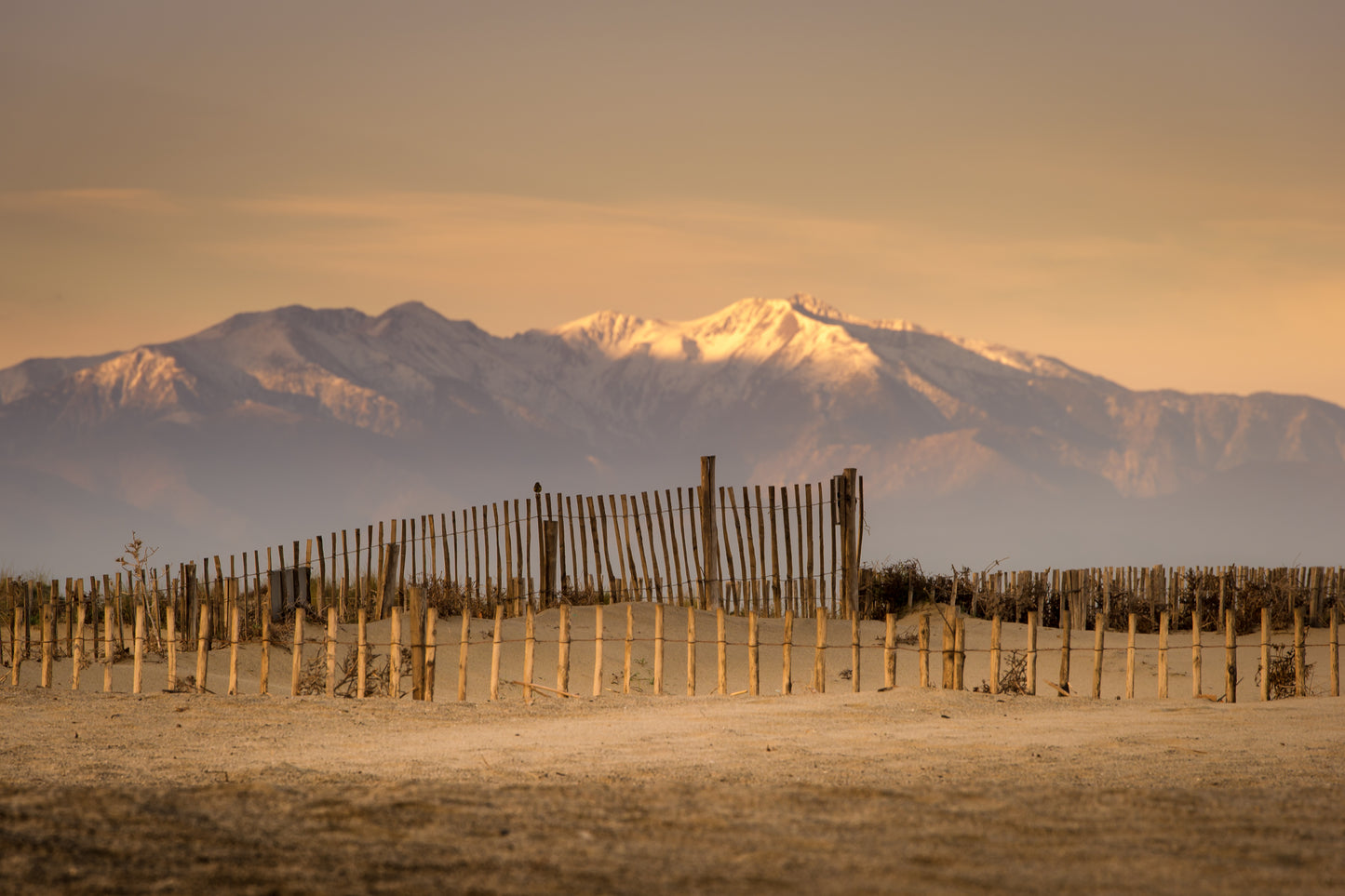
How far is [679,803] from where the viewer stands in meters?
5.27

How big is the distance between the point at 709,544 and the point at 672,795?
10.2 meters

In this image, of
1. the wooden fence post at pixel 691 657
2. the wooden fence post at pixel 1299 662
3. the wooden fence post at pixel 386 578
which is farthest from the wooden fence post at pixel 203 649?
the wooden fence post at pixel 1299 662

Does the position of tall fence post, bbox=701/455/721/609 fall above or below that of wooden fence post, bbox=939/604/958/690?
above

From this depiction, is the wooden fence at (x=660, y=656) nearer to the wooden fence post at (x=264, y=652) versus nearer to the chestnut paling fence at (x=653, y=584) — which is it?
the wooden fence post at (x=264, y=652)

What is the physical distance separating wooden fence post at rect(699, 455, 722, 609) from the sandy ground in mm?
5880

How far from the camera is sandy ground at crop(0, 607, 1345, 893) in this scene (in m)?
4.14

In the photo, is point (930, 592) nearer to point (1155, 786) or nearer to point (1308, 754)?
point (1308, 754)

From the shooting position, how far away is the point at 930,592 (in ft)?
57.7

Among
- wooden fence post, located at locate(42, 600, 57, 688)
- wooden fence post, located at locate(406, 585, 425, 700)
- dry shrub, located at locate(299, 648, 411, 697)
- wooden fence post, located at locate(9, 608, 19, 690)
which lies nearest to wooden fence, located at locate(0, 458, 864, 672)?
dry shrub, located at locate(299, 648, 411, 697)

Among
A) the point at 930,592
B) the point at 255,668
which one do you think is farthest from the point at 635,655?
the point at 930,592

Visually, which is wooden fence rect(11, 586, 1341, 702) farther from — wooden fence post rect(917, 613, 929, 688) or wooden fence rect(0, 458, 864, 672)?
wooden fence rect(0, 458, 864, 672)

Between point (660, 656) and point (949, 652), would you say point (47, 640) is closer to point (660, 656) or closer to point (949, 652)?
point (660, 656)

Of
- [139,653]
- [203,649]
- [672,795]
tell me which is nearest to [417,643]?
[203,649]

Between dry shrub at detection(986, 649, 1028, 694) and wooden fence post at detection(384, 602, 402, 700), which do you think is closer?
wooden fence post at detection(384, 602, 402, 700)
